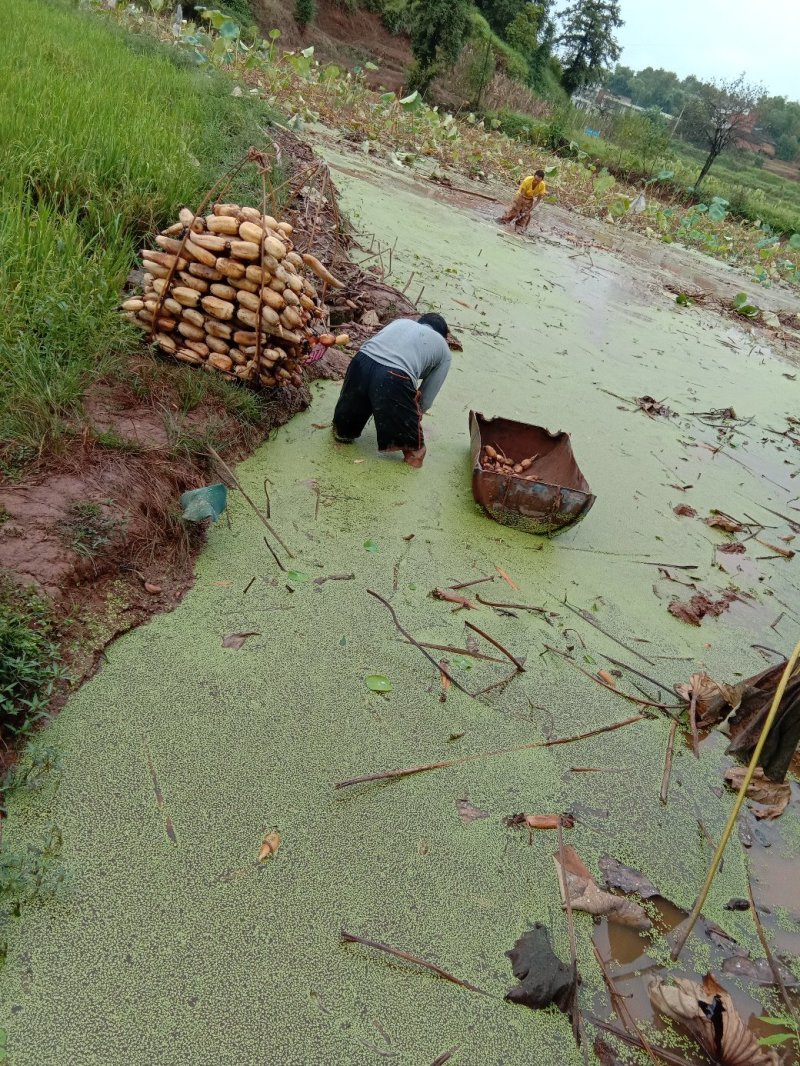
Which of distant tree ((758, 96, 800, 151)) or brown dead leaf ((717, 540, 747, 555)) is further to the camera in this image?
distant tree ((758, 96, 800, 151))

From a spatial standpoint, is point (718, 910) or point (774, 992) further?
point (718, 910)

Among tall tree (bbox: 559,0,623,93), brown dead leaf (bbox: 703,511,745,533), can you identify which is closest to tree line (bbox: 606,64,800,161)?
tall tree (bbox: 559,0,623,93)

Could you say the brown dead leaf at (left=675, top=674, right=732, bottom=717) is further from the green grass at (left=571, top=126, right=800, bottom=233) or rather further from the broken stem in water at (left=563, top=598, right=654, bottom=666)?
the green grass at (left=571, top=126, right=800, bottom=233)

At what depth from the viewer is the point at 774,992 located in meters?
1.59

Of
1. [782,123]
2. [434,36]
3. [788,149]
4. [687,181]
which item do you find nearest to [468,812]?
[687,181]

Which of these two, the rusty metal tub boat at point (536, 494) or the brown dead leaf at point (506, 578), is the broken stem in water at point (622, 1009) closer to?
the brown dead leaf at point (506, 578)

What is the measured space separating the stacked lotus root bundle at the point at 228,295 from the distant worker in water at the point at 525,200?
6.78m

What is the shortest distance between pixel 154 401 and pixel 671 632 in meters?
2.15

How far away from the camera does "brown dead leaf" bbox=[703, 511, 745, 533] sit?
3582 millimetres

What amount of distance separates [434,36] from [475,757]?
2280cm

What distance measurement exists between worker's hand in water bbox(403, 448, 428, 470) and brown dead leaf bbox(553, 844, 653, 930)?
1.92 meters

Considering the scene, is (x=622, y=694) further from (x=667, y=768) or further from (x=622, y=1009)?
(x=622, y=1009)

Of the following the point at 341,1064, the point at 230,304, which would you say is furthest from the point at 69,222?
the point at 341,1064

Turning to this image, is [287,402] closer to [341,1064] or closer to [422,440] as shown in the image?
[422,440]
